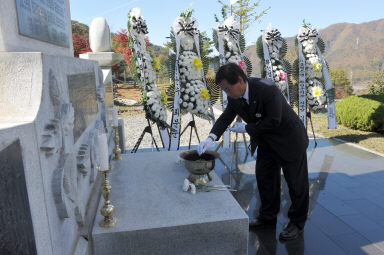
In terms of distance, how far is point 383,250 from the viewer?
270 centimetres

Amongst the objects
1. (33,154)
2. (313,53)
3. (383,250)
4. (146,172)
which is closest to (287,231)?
(383,250)

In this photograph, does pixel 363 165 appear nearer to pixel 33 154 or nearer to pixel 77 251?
pixel 77 251

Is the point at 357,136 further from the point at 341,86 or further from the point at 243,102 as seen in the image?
the point at 341,86

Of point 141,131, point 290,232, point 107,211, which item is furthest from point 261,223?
point 141,131

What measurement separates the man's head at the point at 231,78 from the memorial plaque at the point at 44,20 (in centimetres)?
150

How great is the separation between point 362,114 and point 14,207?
8.66 metres

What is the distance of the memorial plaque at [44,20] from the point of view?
70.0 inches

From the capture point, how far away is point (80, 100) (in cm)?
236

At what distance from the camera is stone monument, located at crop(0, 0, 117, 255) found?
1050 millimetres

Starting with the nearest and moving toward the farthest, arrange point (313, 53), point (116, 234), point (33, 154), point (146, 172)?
point (33, 154) → point (116, 234) → point (146, 172) → point (313, 53)

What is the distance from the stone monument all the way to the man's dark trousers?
6.30 feet

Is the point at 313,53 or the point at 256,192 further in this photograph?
the point at 313,53

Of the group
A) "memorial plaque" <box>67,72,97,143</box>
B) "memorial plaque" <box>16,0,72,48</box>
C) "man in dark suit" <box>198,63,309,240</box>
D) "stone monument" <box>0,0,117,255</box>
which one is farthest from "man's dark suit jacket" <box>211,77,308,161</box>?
"memorial plaque" <box>16,0,72,48</box>

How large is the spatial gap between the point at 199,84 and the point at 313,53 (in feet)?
9.87
